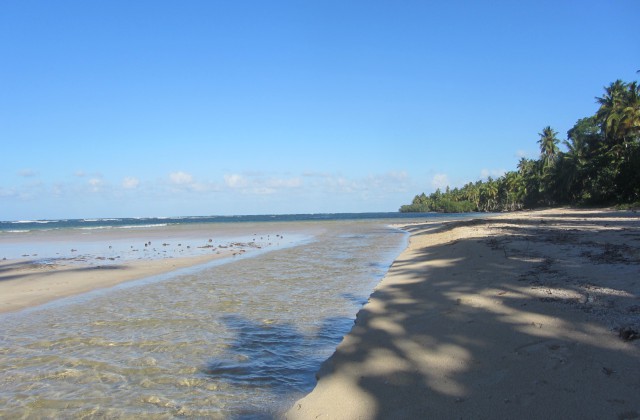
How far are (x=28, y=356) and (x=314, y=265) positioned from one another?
1011 centimetres

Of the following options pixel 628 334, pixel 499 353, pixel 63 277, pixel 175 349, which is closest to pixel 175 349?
pixel 175 349

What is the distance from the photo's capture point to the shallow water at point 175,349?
174 inches

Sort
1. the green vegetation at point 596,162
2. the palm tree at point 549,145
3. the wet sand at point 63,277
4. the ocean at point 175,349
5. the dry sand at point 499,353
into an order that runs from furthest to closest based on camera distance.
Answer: the palm tree at point 549,145 < the green vegetation at point 596,162 < the wet sand at point 63,277 < the ocean at point 175,349 < the dry sand at point 499,353

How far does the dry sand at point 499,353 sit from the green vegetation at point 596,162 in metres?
44.7

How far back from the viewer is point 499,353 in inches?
172

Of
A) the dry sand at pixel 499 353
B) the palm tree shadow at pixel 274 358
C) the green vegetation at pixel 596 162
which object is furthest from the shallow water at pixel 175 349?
the green vegetation at pixel 596 162

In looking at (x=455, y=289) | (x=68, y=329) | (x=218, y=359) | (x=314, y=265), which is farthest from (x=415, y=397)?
(x=314, y=265)

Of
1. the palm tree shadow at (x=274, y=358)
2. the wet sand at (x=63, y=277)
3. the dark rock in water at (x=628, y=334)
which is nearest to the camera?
the dark rock in water at (x=628, y=334)

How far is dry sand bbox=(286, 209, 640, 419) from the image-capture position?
11.2 ft

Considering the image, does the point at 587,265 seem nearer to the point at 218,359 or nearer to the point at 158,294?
the point at 218,359

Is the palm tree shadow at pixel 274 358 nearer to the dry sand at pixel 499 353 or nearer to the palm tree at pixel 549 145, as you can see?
the dry sand at pixel 499 353

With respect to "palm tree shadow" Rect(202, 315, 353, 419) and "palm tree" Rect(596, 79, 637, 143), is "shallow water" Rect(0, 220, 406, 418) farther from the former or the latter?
"palm tree" Rect(596, 79, 637, 143)

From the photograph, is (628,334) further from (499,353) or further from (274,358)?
(274,358)

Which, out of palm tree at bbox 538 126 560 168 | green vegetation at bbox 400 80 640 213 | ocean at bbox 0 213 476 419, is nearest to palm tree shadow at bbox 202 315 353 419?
ocean at bbox 0 213 476 419
